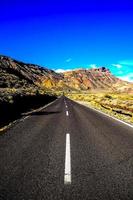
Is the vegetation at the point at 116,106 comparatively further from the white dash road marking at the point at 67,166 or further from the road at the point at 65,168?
the white dash road marking at the point at 67,166

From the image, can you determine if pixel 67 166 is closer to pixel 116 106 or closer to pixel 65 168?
pixel 65 168

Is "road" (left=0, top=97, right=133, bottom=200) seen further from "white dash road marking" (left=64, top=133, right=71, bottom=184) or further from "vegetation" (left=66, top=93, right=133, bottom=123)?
"vegetation" (left=66, top=93, right=133, bottom=123)

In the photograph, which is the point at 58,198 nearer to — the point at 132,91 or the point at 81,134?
the point at 81,134

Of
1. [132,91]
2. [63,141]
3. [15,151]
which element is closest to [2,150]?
[15,151]

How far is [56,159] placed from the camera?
6.61 m

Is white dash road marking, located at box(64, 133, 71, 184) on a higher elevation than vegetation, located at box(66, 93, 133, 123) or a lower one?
higher

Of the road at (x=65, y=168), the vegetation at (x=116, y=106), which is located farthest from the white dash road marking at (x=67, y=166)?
the vegetation at (x=116, y=106)

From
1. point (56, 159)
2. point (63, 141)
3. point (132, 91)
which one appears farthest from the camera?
point (132, 91)

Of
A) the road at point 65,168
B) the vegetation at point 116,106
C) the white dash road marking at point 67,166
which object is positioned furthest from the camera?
the vegetation at point 116,106

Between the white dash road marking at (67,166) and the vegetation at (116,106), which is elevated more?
the white dash road marking at (67,166)

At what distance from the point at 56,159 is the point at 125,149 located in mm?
2455

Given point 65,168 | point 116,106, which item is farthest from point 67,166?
point 116,106

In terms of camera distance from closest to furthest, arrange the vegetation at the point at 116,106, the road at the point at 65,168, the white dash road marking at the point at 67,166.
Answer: the road at the point at 65,168
the white dash road marking at the point at 67,166
the vegetation at the point at 116,106

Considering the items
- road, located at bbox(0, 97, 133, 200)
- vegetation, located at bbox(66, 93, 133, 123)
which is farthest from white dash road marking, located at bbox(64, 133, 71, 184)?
vegetation, located at bbox(66, 93, 133, 123)
